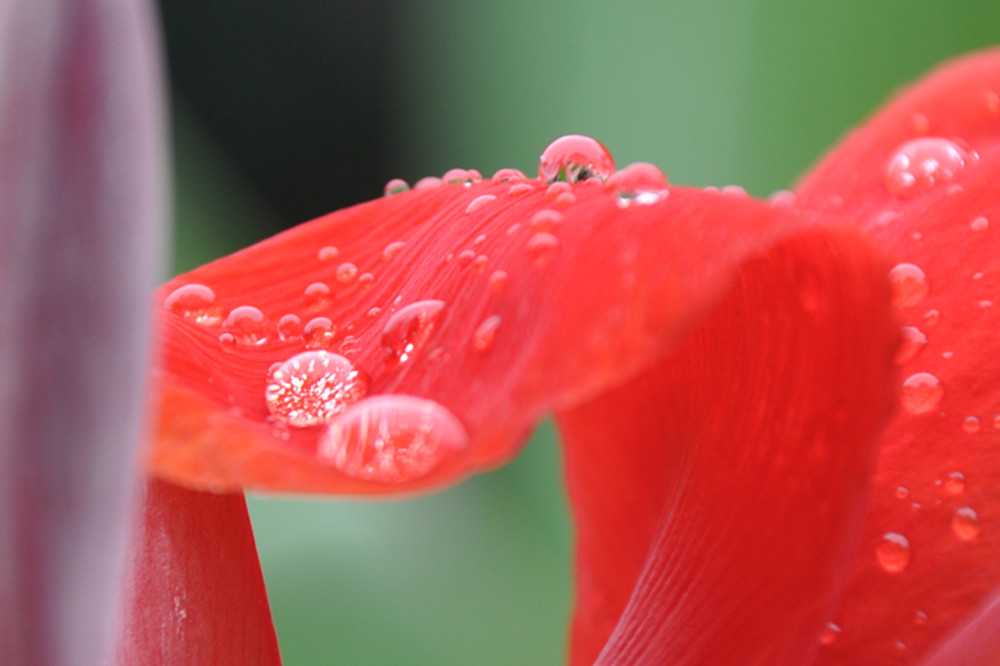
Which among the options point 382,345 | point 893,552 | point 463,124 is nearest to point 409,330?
point 382,345

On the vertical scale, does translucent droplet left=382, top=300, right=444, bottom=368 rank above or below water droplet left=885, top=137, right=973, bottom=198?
below

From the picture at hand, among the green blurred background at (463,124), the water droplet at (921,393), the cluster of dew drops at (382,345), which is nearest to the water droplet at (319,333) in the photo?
the cluster of dew drops at (382,345)

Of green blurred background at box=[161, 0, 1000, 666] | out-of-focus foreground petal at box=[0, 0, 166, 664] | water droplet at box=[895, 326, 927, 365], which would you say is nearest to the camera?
out-of-focus foreground petal at box=[0, 0, 166, 664]

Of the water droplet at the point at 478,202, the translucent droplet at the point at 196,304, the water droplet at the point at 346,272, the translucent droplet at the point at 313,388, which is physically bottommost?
the translucent droplet at the point at 313,388

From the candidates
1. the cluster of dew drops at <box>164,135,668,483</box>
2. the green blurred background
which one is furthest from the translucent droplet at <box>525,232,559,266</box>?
the green blurred background

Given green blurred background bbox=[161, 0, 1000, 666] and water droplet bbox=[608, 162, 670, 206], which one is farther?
green blurred background bbox=[161, 0, 1000, 666]

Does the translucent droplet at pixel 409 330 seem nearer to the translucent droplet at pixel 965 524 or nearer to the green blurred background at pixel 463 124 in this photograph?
the translucent droplet at pixel 965 524

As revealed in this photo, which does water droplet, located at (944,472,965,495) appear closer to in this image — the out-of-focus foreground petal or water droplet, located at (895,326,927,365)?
water droplet, located at (895,326,927,365)

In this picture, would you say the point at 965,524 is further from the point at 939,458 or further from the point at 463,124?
the point at 463,124
